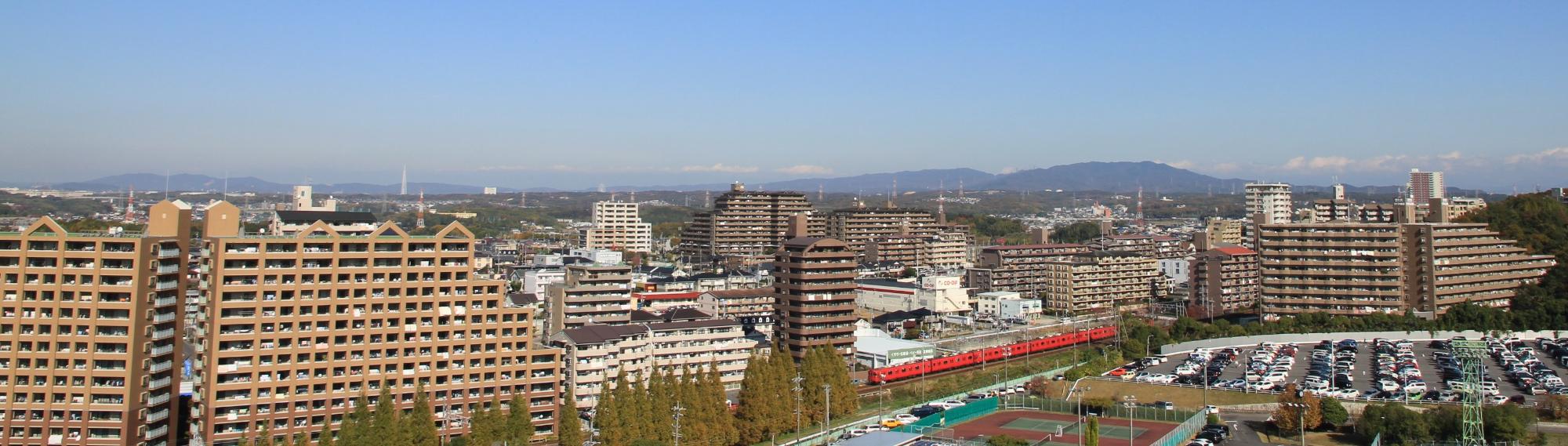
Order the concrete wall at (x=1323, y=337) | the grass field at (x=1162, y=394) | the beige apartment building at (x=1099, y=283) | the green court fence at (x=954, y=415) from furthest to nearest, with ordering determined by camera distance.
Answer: the beige apartment building at (x=1099, y=283) → the concrete wall at (x=1323, y=337) → the grass field at (x=1162, y=394) → the green court fence at (x=954, y=415)

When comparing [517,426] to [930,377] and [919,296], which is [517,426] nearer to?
[930,377]

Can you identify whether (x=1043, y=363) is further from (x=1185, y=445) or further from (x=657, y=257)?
(x=657, y=257)

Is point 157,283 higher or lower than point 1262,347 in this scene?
higher

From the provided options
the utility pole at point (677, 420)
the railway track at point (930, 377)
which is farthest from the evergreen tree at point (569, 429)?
the railway track at point (930, 377)

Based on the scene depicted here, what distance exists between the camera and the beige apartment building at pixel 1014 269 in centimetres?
5791

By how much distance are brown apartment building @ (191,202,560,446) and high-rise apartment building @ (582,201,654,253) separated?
53.3 metres

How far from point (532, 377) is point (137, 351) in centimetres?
880

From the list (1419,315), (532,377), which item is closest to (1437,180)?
(1419,315)

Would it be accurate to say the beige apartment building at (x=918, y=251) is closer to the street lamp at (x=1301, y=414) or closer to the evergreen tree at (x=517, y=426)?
the street lamp at (x=1301, y=414)

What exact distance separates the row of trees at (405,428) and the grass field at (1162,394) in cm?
1642

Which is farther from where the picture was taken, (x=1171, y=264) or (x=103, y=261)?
(x=1171, y=264)

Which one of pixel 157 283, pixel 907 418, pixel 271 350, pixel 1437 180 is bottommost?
pixel 907 418

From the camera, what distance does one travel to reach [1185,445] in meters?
24.6

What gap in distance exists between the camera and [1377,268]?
42.6m
